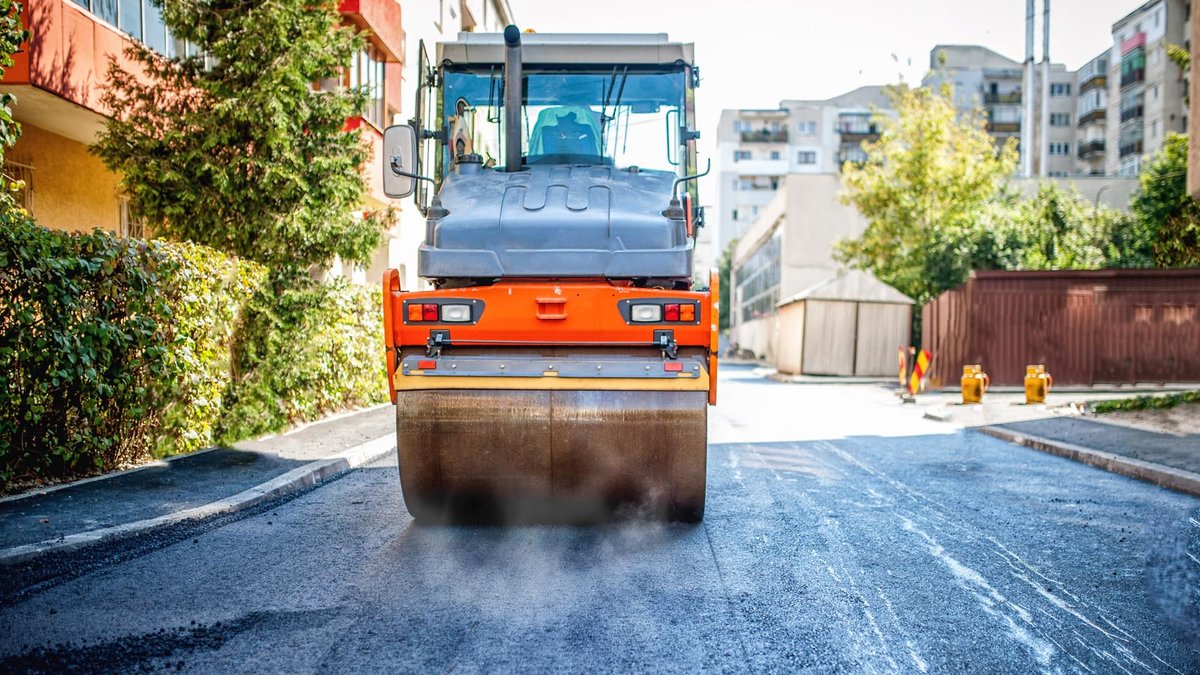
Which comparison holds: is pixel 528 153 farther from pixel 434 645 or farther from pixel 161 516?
pixel 434 645

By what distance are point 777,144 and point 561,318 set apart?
94.2m

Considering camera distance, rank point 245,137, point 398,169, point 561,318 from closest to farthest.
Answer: point 561,318, point 398,169, point 245,137

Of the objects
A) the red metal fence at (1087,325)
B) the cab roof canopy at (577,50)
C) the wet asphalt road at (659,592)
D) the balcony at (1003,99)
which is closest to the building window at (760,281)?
the balcony at (1003,99)

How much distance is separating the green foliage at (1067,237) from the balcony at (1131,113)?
84.3 ft

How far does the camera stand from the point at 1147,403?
1552 centimetres

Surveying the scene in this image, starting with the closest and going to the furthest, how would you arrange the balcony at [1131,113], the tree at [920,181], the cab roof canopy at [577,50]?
the cab roof canopy at [577,50] < the tree at [920,181] < the balcony at [1131,113]

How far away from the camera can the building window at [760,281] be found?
2248 inches

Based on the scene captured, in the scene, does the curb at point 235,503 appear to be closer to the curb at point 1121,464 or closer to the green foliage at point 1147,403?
the curb at point 1121,464

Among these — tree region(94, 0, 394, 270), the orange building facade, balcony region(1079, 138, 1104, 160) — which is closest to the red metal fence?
the orange building facade

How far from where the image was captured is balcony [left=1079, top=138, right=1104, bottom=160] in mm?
71188

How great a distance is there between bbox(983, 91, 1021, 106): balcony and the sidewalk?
279 ft

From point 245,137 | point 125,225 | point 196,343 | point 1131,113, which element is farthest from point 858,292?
point 1131,113

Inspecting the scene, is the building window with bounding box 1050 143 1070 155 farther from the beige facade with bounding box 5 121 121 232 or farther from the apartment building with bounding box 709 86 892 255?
the beige facade with bounding box 5 121 121 232

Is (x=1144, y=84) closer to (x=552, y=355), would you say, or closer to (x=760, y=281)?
(x=760, y=281)
